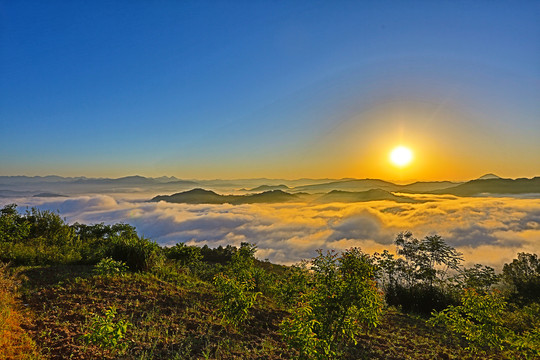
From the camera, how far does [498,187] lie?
7210 inches

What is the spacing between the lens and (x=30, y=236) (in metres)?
15.5

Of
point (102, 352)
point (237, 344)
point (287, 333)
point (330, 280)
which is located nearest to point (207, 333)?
point (237, 344)

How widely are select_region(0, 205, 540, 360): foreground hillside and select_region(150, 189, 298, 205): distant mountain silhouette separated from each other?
123 m

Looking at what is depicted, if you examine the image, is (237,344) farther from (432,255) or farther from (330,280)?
(432,255)

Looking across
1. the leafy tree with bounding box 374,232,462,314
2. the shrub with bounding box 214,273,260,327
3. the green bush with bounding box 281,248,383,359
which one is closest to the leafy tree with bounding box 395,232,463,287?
the leafy tree with bounding box 374,232,462,314

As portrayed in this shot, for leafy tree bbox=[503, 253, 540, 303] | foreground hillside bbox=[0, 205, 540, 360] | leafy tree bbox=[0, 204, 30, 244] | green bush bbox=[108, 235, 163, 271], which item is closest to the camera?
foreground hillside bbox=[0, 205, 540, 360]

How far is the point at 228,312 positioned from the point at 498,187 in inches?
9411

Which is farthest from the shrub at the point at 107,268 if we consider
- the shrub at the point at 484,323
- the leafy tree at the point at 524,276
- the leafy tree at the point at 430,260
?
the leafy tree at the point at 524,276

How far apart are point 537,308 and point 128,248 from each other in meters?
18.8

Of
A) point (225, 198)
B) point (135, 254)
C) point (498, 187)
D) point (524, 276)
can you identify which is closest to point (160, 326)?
point (135, 254)

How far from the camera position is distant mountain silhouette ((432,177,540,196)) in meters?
177

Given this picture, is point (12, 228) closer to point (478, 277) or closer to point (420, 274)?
point (420, 274)

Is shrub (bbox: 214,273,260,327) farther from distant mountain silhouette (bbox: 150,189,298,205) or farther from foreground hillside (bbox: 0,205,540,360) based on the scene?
distant mountain silhouette (bbox: 150,189,298,205)

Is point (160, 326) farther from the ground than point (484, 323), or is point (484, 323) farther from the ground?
point (484, 323)
